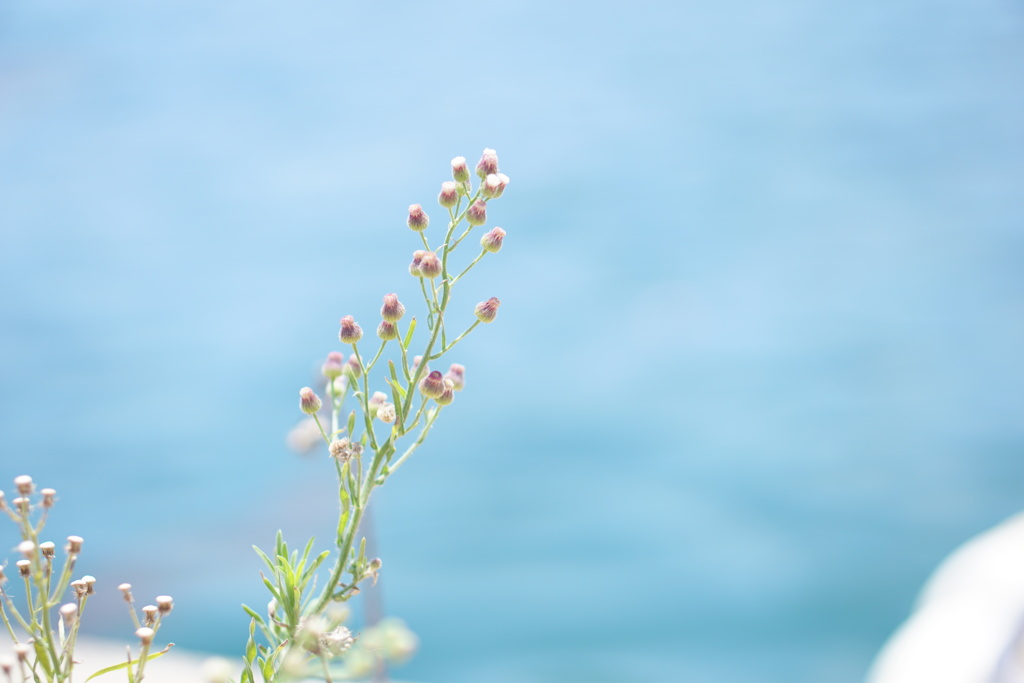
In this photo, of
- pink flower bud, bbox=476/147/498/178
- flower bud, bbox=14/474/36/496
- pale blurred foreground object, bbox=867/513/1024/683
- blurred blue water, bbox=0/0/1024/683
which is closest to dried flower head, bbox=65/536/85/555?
flower bud, bbox=14/474/36/496

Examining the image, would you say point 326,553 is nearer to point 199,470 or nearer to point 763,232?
point 199,470

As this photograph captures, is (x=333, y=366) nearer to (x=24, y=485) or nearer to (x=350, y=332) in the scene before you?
(x=350, y=332)

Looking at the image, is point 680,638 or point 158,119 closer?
point 680,638

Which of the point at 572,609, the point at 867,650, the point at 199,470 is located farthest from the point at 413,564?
the point at 867,650

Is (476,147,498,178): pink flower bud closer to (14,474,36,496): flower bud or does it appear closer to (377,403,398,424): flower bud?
(377,403,398,424): flower bud

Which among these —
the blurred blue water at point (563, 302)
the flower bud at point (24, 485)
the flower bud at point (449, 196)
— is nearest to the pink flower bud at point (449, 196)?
the flower bud at point (449, 196)

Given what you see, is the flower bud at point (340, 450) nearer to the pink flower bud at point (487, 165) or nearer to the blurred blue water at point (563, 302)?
the pink flower bud at point (487, 165)
